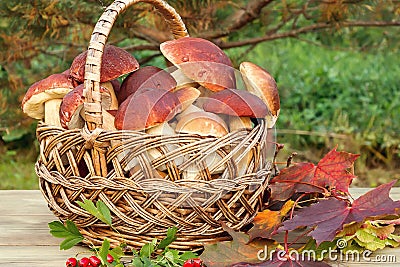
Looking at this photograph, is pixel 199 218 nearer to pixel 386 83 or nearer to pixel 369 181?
pixel 369 181

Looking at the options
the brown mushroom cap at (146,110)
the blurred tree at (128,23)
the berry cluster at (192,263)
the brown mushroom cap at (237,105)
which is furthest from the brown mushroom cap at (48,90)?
the blurred tree at (128,23)

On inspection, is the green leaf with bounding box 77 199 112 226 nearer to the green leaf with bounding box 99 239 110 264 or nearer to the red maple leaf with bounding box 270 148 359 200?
the green leaf with bounding box 99 239 110 264

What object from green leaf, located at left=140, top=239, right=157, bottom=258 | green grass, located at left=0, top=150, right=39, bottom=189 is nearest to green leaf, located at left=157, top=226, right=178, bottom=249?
green leaf, located at left=140, top=239, right=157, bottom=258

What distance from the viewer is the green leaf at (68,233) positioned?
34.2 inches

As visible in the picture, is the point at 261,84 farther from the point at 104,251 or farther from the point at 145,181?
the point at 104,251

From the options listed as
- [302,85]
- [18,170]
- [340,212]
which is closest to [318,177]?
[340,212]

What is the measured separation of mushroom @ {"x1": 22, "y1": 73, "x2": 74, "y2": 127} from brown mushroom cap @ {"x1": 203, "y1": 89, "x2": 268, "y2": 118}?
0.75 feet

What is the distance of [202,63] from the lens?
896 millimetres

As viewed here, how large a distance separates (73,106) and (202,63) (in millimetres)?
200

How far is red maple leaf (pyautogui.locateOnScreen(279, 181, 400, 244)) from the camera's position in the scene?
757mm

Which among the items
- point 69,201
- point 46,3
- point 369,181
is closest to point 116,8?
point 69,201

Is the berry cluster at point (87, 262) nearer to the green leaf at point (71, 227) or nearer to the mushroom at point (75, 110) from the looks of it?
the green leaf at point (71, 227)

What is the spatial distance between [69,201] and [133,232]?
114mm

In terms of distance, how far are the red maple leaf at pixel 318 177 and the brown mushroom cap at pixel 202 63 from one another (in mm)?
169
